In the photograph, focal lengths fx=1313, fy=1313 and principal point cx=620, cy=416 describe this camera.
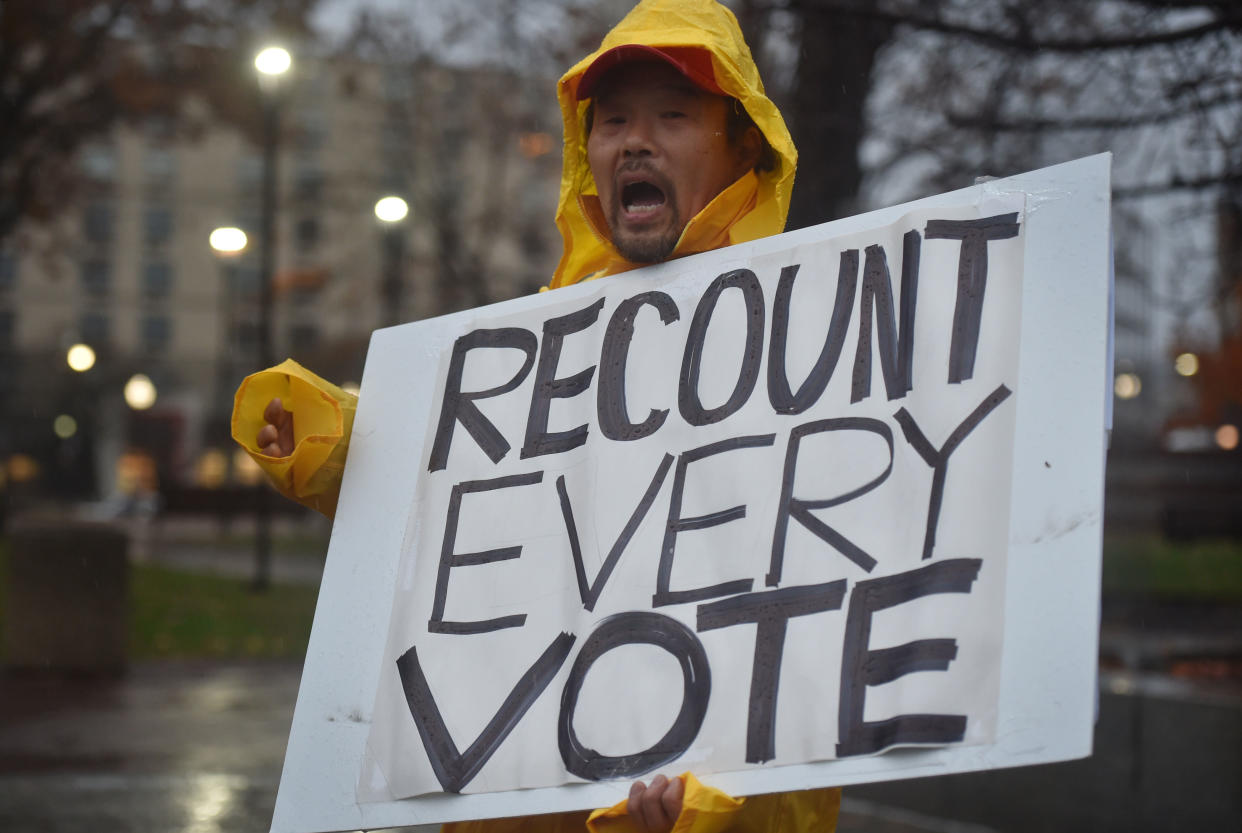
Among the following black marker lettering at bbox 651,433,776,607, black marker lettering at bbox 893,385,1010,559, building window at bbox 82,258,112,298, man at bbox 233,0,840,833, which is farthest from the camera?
building window at bbox 82,258,112,298

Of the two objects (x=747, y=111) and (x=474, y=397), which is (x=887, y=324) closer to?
(x=747, y=111)

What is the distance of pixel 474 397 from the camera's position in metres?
2.33

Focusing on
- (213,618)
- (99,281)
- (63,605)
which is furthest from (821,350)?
(99,281)

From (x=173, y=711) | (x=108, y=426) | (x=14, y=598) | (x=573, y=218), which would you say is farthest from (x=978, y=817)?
(x=108, y=426)

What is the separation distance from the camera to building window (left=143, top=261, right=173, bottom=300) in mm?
50812

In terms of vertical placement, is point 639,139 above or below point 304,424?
above

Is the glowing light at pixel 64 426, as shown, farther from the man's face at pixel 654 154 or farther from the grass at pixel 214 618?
the man's face at pixel 654 154

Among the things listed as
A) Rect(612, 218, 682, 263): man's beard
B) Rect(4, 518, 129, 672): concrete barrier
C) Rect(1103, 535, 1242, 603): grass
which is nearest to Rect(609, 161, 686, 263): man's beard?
Rect(612, 218, 682, 263): man's beard

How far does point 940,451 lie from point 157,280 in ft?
175

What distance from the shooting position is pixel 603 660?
194cm

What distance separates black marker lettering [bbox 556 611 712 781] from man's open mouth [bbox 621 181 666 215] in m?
0.75

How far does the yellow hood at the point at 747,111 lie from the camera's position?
2.31m

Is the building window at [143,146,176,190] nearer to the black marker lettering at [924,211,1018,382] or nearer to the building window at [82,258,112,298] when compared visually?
the building window at [82,258,112,298]

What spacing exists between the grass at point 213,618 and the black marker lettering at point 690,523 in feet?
31.7
